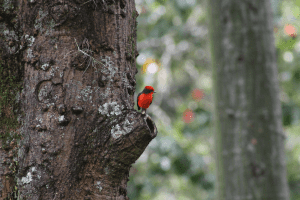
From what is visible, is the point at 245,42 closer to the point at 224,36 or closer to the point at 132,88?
the point at 224,36

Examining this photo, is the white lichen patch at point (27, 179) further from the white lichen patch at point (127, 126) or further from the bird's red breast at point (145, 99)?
the bird's red breast at point (145, 99)

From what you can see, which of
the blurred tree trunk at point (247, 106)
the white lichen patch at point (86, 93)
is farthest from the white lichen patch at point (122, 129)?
the blurred tree trunk at point (247, 106)

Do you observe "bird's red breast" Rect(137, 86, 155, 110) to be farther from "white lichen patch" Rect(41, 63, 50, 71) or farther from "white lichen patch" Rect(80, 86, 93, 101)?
"white lichen patch" Rect(41, 63, 50, 71)

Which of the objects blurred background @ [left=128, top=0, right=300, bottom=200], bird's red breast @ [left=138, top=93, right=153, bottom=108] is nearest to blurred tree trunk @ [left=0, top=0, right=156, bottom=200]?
bird's red breast @ [left=138, top=93, right=153, bottom=108]

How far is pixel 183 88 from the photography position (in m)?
6.89

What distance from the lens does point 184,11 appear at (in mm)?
4484

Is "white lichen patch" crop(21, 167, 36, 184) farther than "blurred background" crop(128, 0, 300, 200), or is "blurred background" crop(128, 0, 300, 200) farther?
"blurred background" crop(128, 0, 300, 200)

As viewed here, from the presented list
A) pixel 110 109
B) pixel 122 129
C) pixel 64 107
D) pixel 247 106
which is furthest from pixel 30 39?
pixel 247 106

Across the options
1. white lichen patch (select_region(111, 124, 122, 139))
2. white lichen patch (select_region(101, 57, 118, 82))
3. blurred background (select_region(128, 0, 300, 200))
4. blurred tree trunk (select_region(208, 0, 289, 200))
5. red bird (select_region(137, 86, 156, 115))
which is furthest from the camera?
blurred background (select_region(128, 0, 300, 200))

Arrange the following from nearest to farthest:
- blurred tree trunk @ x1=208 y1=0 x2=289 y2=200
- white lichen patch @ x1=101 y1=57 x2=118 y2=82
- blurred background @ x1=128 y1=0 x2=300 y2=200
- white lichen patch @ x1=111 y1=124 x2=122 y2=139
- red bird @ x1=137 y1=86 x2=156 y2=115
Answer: white lichen patch @ x1=111 y1=124 x2=122 y2=139 → white lichen patch @ x1=101 y1=57 x2=118 y2=82 → red bird @ x1=137 y1=86 x2=156 y2=115 → blurred tree trunk @ x1=208 y1=0 x2=289 y2=200 → blurred background @ x1=128 y1=0 x2=300 y2=200

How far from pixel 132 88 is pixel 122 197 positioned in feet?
1.66

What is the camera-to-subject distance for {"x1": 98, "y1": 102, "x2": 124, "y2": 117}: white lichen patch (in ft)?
3.98

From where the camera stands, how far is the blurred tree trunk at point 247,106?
2.41 m

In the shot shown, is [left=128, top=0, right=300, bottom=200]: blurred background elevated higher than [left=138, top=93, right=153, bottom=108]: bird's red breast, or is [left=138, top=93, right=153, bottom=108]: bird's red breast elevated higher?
[left=128, top=0, right=300, bottom=200]: blurred background
